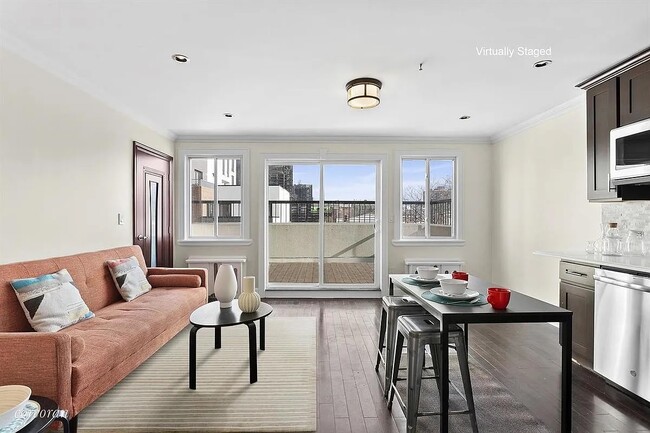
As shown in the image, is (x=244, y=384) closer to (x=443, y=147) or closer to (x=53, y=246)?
(x=53, y=246)

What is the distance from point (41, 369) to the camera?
6.41ft

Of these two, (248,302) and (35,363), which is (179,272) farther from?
(35,363)

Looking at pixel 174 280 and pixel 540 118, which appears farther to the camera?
pixel 540 118

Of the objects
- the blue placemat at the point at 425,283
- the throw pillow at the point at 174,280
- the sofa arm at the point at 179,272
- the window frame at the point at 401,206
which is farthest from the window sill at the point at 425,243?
the blue placemat at the point at 425,283

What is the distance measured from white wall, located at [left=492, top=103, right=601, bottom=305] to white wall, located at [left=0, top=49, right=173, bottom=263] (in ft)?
16.6

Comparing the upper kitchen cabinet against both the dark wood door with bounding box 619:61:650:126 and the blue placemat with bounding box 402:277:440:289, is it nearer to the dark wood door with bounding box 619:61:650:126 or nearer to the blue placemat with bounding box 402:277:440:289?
the dark wood door with bounding box 619:61:650:126

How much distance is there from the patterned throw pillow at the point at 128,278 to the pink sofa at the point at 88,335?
73 mm

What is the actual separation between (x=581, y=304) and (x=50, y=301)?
4168 millimetres

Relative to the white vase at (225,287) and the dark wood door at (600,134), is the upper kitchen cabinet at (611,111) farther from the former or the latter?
the white vase at (225,287)

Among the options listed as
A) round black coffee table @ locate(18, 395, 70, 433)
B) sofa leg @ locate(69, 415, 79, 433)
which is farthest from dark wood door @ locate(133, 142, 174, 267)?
round black coffee table @ locate(18, 395, 70, 433)

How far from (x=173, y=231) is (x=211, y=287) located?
3.55 ft

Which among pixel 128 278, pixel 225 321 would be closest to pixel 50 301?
pixel 128 278

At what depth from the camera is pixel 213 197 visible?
5812 millimetres

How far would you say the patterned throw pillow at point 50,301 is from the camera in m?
2.43
